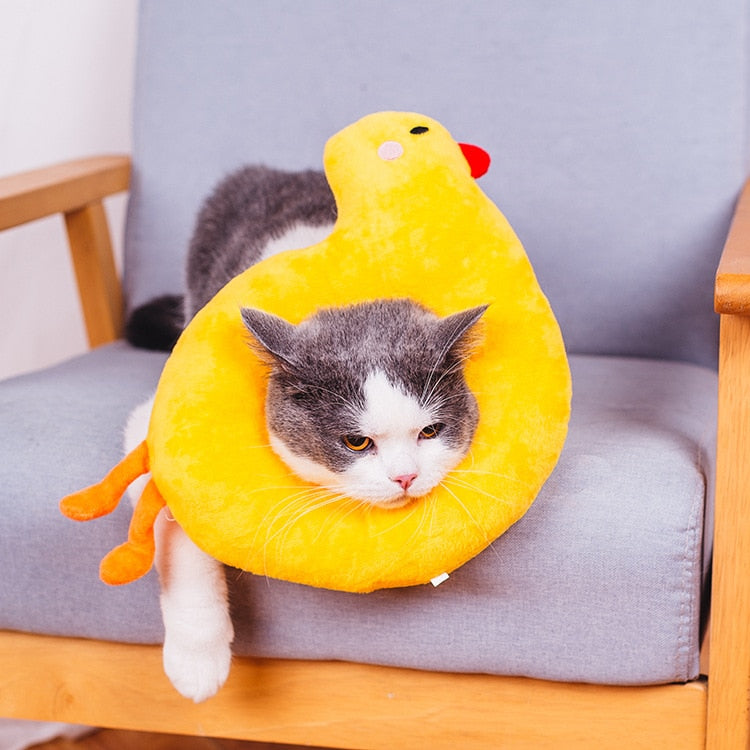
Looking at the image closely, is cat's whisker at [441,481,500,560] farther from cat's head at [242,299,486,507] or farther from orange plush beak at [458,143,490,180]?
orange plush beak at [458,143,490,180]

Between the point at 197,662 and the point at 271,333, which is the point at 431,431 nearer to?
the point at 271,333

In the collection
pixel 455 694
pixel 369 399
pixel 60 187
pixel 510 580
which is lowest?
pixel 455 694

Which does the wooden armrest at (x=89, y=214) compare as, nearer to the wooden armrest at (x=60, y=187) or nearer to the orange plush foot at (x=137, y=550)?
the wooden armrest at (x=60, y=187)

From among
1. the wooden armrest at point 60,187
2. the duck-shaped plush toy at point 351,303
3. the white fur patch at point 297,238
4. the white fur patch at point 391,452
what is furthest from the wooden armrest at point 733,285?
the wooden armrest at point 60,187

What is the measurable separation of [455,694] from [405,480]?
0.97ft

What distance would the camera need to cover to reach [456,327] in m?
0.88

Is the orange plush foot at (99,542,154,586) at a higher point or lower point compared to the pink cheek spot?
lower

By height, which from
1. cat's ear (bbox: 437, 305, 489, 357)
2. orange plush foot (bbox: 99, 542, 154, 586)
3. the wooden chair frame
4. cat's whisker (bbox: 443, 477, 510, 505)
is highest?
cat's ear (bbox: 437, 305, 489, 357)

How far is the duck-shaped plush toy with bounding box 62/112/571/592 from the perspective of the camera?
0.88 meters

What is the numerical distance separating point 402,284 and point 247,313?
181mm

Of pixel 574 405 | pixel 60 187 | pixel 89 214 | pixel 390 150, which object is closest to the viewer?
pixel 390 150

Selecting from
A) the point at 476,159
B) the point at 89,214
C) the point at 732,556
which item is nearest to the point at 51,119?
the point at 89,214

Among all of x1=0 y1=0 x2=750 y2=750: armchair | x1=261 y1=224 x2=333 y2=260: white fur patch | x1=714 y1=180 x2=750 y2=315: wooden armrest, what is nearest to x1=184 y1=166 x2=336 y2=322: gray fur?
x1=261 y1=224 x2=333 y2=260: white fur patch

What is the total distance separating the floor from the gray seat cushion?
0.40 meters
